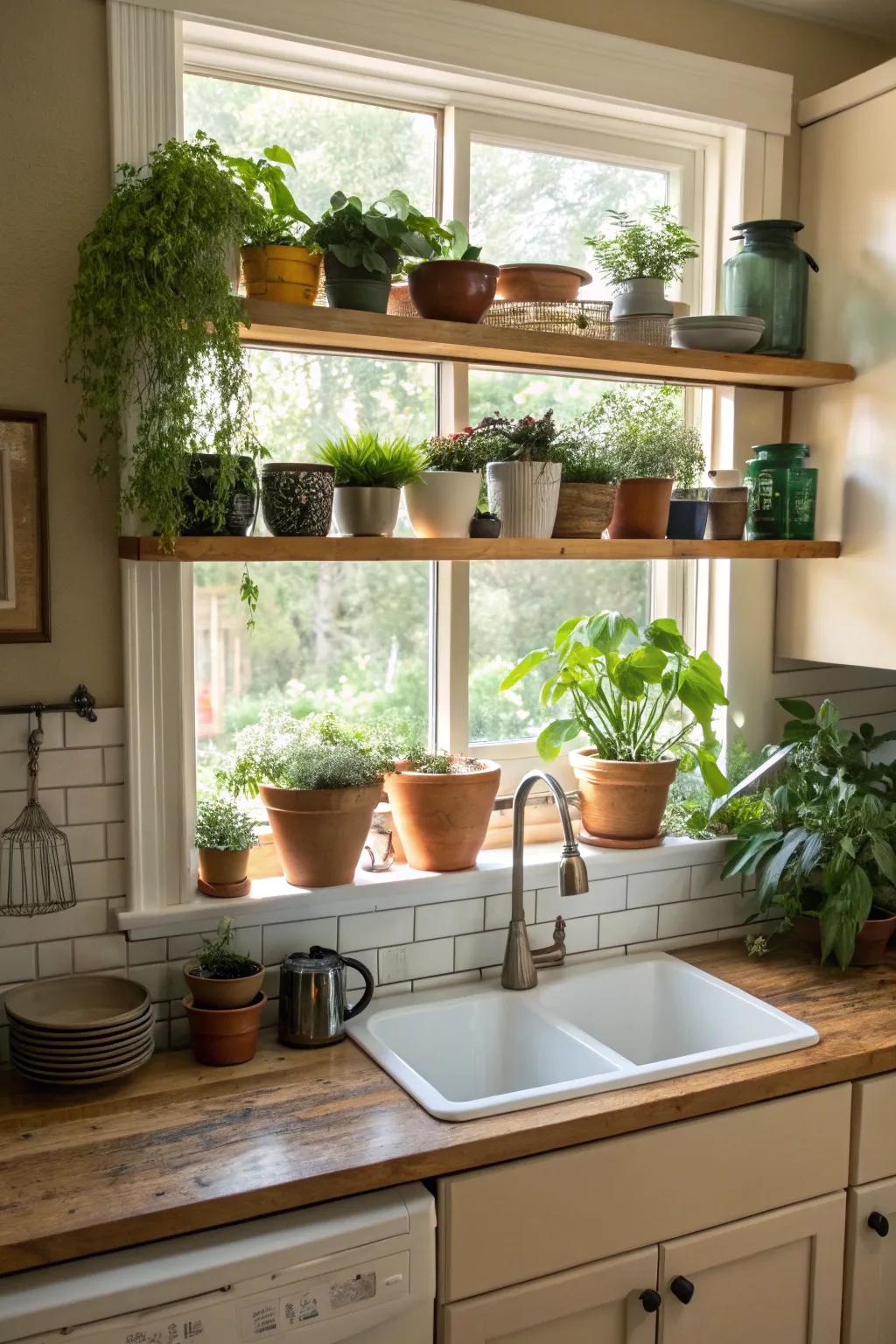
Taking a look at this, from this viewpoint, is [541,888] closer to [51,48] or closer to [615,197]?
[615,197]

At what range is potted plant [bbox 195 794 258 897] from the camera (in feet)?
6.79

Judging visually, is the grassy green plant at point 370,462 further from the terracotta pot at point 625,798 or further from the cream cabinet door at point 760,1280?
the cream cabinet door at point 760,1280

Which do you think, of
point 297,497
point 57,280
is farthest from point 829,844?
point 57,280

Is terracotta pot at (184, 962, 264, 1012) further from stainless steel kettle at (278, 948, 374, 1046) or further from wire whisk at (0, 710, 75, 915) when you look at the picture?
wire whisk at (0, 710, 75, 915)

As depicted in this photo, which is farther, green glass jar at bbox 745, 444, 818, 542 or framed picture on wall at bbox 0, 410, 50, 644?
green glass jar at bbox 745, 444, 818, 542

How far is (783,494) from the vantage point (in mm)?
2500

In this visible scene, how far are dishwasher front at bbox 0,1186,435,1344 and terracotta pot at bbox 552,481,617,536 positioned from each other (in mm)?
1183

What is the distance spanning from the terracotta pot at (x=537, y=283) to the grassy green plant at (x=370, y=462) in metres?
0.40

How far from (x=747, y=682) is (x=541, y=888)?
0.70 metres

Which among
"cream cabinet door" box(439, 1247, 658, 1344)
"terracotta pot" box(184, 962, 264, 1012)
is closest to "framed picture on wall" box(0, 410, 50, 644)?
"terracotta pot" box(184, 962, 264, 1012)

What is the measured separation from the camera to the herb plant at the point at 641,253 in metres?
2.33

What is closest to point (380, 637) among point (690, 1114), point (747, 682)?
point (747, 682)

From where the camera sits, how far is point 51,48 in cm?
185

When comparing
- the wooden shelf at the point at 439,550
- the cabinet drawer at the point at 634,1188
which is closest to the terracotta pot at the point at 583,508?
the wooden shelf at the point at 439,550
